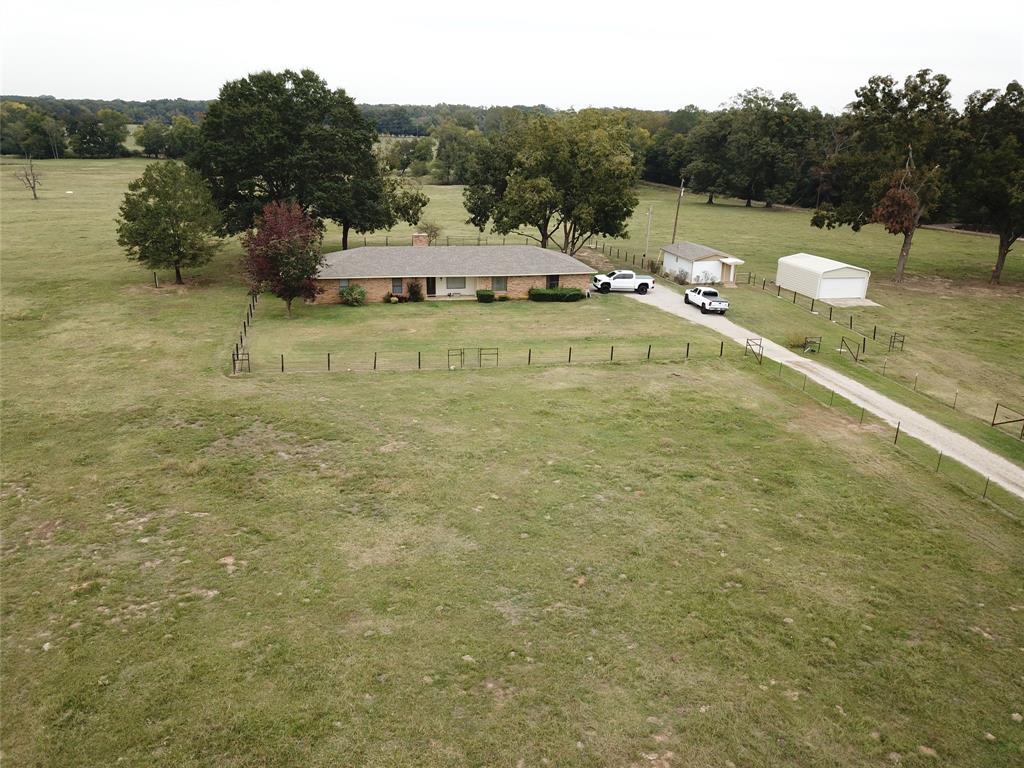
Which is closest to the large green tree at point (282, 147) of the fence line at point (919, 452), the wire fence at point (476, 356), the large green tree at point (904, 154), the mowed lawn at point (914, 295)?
the mowed lawn at point (914, 295)

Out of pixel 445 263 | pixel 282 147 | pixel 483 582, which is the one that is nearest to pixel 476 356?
pixel 445 263

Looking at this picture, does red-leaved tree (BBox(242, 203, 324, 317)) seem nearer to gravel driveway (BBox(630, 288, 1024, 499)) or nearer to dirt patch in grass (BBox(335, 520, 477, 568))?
gravel driveway (BBox(630, 288, 1024, 499))

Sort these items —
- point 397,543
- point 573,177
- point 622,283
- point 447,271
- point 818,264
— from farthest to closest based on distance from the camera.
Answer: point 573,177 < point 622,283 < point 818,264 < point 447,271 < point 397,543

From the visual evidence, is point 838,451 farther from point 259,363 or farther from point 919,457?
point 259,363

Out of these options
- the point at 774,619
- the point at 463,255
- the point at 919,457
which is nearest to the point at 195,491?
the point at 774,619

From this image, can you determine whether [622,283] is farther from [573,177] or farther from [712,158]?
[712,158]

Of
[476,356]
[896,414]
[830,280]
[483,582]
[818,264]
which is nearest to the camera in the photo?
[483,582]

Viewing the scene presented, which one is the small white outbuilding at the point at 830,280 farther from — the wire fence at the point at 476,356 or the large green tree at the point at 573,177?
the wire fence at the point at 476,356
